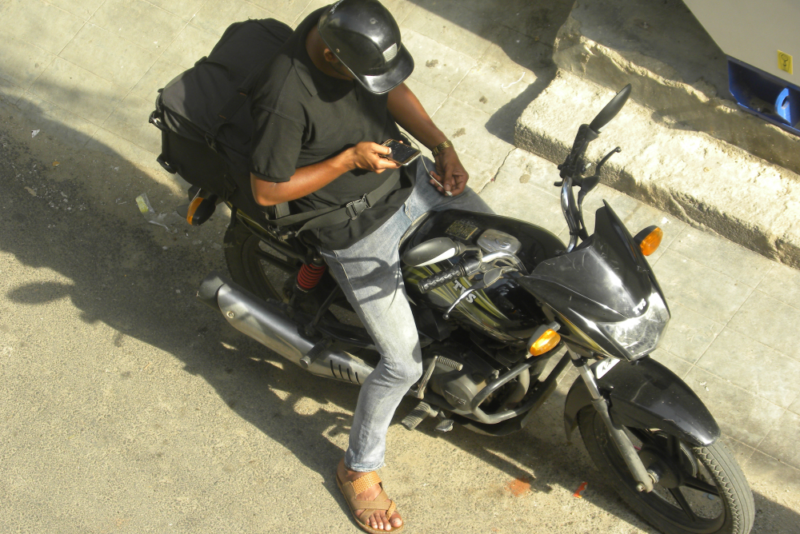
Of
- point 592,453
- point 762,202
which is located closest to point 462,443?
point 592,453

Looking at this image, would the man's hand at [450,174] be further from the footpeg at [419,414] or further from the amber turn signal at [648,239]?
the footpeg at [419,414]

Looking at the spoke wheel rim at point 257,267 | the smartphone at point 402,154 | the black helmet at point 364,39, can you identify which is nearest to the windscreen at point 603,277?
the smartphone at point 402,154

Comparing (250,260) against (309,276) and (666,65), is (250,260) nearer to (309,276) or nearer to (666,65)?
(309,276)

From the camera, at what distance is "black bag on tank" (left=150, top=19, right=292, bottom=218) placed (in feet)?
8.19

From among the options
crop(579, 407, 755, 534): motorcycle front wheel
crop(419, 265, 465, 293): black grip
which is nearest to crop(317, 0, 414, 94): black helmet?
crop(419, 265, 465, 293): black grip

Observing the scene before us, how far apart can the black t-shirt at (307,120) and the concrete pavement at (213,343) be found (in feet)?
4.40

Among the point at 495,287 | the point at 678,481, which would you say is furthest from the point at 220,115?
the point at 678,481

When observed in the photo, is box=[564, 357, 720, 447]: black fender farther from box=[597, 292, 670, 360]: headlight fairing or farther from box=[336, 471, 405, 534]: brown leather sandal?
box=[336, 471, 405, 534]: brown leather sandal

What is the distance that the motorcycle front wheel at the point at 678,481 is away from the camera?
2.41 metres

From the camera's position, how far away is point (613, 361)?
2439 mm

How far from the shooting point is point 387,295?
2611 millimetres

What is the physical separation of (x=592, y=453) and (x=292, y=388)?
154cm

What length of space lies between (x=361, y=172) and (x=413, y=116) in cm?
48

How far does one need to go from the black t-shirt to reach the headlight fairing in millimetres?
1068
